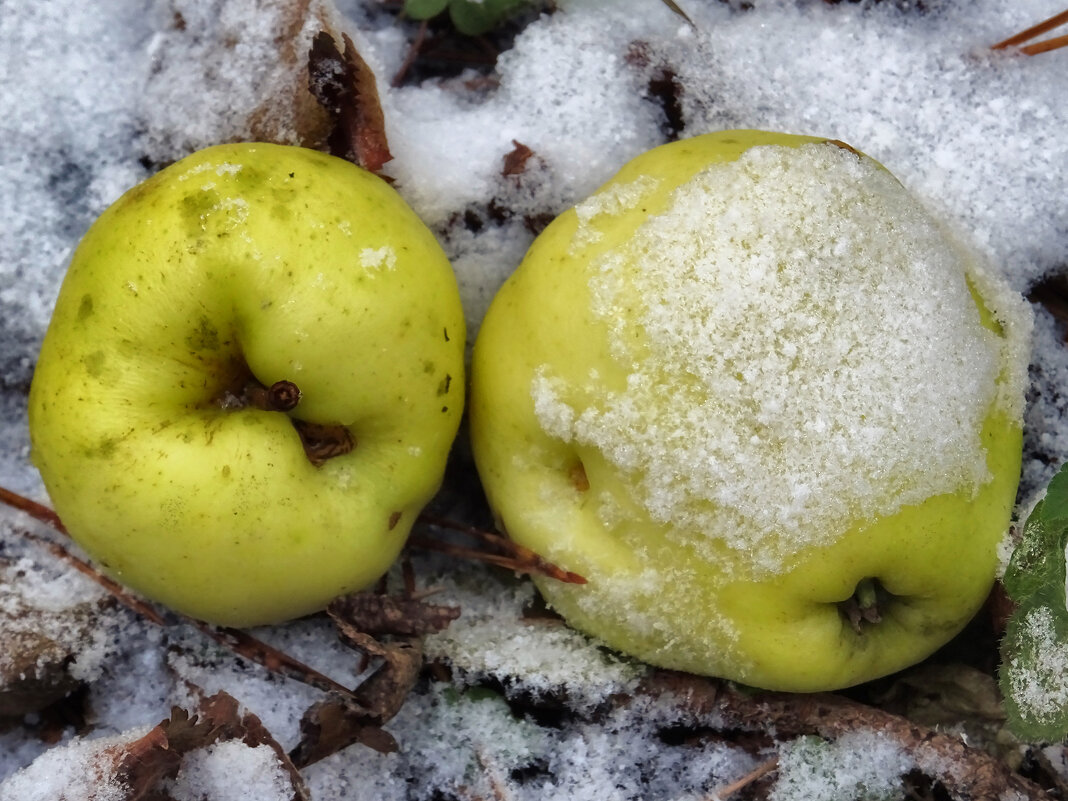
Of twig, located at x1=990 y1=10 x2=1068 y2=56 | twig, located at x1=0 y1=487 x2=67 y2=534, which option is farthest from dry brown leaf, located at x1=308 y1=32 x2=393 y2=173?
twig, located at x1=990 y1=10 x2=1068 y2=56

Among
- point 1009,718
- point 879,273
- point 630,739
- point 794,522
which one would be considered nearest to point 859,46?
point 879,273

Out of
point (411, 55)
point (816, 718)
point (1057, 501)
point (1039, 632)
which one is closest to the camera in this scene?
point (1057, 501)

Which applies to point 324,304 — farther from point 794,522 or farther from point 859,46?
point 859,46

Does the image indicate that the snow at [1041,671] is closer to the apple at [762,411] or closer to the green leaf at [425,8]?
the apple at [762,411]

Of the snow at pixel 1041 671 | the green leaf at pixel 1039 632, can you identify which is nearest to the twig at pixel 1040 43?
the green leaf at pixel 1039 632

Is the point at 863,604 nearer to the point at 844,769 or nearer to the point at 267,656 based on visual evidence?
the point at 844,769

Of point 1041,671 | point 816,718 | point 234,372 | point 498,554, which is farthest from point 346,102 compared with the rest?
point 1041,671

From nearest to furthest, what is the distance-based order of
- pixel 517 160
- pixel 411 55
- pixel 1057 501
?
pixel 1057 501 → pixel 517 160 → pixel 411 55
